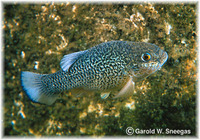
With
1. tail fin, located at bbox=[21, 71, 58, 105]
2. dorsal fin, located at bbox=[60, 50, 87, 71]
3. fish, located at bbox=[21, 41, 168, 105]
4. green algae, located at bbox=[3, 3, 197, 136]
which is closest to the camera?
fish, located at bbox=[21, 41, 168, 105]

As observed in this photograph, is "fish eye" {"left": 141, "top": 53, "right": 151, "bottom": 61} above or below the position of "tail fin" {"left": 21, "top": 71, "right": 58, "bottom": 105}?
above

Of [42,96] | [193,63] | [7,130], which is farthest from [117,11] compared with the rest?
[7,130]

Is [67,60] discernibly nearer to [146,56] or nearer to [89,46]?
[89,46]

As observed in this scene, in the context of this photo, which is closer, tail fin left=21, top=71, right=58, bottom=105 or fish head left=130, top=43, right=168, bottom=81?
fish head left=130, top=43, right=168, bottom=81

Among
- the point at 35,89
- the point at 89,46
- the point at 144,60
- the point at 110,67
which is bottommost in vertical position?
the point at 35,89

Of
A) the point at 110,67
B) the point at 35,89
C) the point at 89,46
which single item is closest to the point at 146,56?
the point at 110,67

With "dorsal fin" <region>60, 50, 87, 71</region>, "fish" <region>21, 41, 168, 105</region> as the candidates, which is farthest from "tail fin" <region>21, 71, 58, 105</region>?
"dorsal fin" <region>60, 50, 87, 71</region>

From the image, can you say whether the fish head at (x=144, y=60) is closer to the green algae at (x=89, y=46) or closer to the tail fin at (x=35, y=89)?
the green algae at (x=89, y=46)

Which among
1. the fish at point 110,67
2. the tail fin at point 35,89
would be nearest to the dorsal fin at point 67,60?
the fish at point 110,67

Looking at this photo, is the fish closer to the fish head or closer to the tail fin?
the fish head
